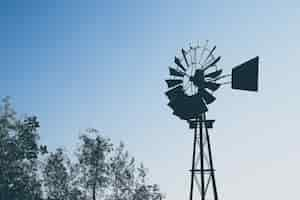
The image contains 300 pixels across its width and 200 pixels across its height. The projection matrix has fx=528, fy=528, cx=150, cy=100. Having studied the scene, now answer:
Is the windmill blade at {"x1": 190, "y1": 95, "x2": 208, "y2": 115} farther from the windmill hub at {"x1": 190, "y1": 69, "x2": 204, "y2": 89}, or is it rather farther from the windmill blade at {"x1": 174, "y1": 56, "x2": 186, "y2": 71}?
the windmill blade at {"x1": 174, "y1": 56, "x2": 186, "y2": 71}

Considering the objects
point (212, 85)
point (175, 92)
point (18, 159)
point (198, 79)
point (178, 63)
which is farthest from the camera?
point (18, 159)

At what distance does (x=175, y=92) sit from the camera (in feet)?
86.7

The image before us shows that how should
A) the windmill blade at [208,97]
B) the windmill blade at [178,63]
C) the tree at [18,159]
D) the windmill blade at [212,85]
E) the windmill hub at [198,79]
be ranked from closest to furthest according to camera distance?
1. the windmill blade at [208,97]
2. the windmill blade at [212,85]
3. the windmill hub at [198,79]
4. the windmill blade at [178,63]
5. the tree at [18,159]

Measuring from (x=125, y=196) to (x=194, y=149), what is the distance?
85.7ft

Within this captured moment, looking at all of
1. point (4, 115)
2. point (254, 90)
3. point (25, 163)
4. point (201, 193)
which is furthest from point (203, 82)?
point (25, 163)

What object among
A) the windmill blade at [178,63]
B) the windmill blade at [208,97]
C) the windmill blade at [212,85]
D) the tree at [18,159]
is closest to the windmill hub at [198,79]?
the windmill blade at [212,85]

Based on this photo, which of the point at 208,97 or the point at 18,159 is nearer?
the point at 208,97

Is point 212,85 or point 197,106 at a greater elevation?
point 212,85

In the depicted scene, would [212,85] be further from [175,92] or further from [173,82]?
[173,82]

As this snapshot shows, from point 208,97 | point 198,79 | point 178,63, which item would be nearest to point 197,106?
point 208,97

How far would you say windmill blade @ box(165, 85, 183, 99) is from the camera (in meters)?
26.3

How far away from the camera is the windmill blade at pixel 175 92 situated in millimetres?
26266

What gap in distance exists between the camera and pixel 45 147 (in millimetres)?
51625

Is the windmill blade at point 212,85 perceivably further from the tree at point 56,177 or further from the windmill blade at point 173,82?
the tree at point 56,177
